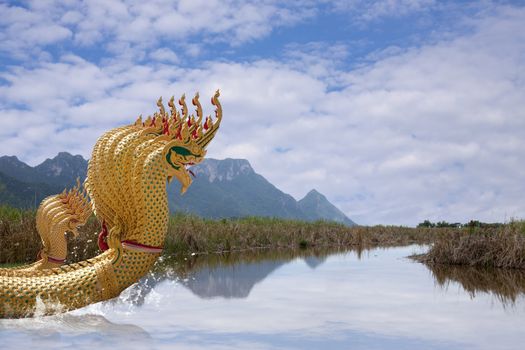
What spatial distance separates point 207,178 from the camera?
108438 millimetres

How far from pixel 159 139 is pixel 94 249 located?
218 inches

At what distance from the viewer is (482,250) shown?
9.41 m

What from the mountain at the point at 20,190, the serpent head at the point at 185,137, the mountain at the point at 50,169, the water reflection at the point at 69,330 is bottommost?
the water reflection at the point at 69,330

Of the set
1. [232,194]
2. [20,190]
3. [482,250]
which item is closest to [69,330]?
[482,250]

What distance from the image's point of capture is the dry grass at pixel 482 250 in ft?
29.1

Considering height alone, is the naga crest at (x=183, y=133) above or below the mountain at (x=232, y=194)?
below

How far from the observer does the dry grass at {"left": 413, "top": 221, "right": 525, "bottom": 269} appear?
886cm

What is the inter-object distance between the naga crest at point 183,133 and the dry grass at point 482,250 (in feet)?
21.9

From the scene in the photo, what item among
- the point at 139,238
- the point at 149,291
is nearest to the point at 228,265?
the point at 149,291

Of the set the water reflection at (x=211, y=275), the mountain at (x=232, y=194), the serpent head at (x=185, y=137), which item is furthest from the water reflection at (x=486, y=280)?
the mountain at (x=232, y=194)

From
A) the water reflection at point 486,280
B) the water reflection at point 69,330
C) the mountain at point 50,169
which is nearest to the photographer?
the water reflection at point 69,330

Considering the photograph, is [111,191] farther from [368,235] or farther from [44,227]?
[368,235]

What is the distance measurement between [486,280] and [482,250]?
7.30ft

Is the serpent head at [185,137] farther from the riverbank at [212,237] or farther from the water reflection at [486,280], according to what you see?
the riverbank at [212,237]
